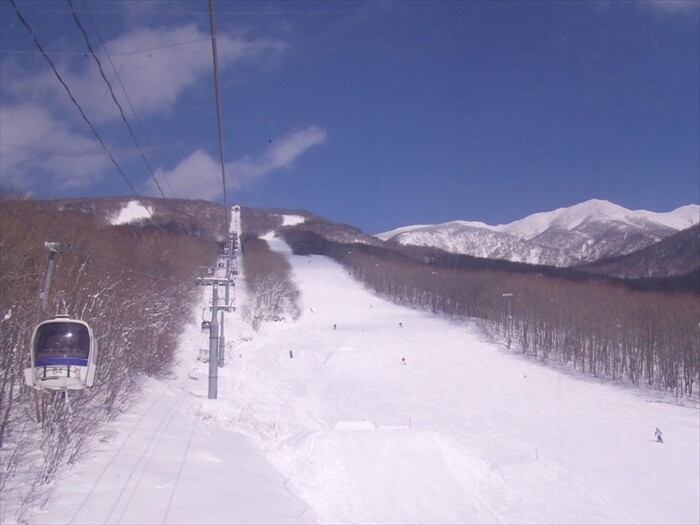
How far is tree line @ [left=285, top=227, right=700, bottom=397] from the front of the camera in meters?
57.6

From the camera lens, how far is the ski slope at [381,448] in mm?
11625

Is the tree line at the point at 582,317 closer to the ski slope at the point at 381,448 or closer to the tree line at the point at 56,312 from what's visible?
the ski slope at the point at 381,448

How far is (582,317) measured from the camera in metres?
66.3

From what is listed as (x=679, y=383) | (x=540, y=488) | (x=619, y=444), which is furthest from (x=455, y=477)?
(x=679, y=383)

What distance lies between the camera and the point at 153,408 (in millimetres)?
18547

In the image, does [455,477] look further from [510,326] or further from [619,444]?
[510,326]

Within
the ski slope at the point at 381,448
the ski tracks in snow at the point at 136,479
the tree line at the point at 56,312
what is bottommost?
the ski slope at the point at 381,448

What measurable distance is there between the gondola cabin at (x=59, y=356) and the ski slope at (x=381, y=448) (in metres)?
2.19

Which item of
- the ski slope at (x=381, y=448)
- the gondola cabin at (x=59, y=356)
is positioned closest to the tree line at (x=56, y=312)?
the ski slope at (x=381, y=448)

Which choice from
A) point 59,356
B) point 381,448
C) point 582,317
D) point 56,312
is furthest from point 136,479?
point 582,317

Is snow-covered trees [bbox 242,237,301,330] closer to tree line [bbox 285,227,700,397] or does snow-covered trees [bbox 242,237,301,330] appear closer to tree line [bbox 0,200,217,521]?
tree line [bbox 285,227,700,397]

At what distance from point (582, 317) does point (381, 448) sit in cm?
5145

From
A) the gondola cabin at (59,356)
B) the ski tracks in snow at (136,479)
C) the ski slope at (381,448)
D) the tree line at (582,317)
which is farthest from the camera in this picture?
the tree line at (582,317)

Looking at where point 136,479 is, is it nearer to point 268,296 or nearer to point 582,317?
point 582,317
